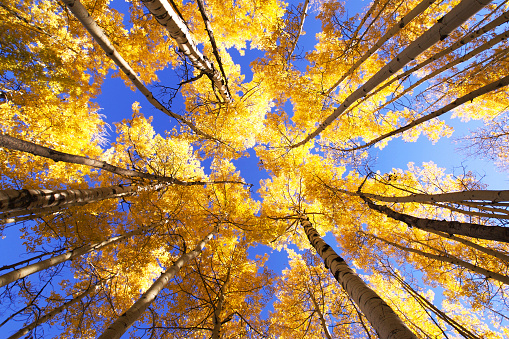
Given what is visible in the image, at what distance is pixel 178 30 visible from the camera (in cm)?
312

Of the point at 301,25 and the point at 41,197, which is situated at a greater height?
the point at 301,25

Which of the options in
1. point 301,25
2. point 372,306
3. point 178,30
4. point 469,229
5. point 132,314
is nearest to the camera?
point 372,306

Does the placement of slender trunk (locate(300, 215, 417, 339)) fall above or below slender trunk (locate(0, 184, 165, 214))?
below

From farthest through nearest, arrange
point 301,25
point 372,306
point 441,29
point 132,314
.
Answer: point 301,25, point 132,314, point 372,306, point 441,29

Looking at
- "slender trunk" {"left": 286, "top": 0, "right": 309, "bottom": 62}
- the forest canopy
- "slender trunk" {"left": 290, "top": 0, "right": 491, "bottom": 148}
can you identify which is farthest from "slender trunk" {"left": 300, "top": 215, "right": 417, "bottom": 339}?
"slender trunk" {"left": 286, "top": 0, "right": 309, "bottom": 62}

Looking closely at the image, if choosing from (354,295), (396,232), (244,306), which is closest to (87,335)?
(244,306)

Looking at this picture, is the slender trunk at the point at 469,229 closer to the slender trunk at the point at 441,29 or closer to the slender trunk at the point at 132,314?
the slender trunk at the point at 441,29

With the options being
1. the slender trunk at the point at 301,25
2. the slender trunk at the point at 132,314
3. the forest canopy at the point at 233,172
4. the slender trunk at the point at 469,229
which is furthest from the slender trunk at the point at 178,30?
the slender trunk at the point at 469,229

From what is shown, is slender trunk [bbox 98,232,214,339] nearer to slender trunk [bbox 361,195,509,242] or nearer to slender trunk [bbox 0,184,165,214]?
slender trunk [bbox 0,184,165,214]

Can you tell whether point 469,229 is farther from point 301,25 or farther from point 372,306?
point 301,25

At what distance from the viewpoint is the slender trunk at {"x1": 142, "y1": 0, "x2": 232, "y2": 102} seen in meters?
2.61

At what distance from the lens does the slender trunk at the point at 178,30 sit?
2.61m

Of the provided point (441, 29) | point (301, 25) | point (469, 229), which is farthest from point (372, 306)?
point (301, 25)

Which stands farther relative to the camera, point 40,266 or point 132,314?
point 40,266
